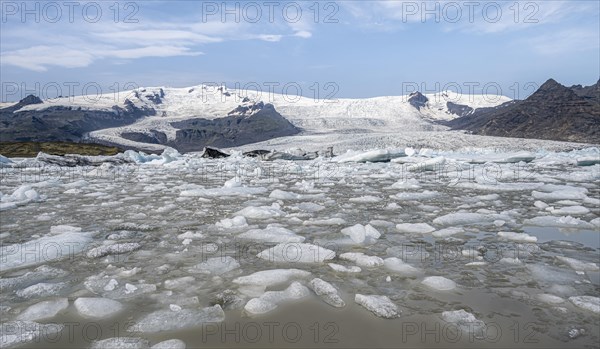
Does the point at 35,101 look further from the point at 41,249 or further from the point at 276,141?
the point at 41,249

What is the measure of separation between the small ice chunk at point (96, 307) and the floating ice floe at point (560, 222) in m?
3.70

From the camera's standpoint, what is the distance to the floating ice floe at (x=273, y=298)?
1.96 meters

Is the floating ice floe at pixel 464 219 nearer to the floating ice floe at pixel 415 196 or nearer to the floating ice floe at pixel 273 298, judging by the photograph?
the floating ice floe at pixel 415 196

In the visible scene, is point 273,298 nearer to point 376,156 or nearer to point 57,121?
point 376,156

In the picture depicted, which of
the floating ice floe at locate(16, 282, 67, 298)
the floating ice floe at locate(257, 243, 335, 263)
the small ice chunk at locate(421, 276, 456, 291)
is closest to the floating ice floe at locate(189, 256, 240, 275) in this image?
the floating ice floe at locate(257, 243, 335, 263)

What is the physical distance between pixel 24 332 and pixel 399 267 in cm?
207

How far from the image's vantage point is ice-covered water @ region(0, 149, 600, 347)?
5.89 feet

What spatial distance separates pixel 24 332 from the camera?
1731 millimetres

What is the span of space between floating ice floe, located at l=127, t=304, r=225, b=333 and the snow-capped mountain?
46.2m

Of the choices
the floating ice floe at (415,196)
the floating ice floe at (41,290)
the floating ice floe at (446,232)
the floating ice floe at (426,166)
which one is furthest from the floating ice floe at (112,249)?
the floating ice floe at (426,166)

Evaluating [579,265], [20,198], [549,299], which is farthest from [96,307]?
[20,198]

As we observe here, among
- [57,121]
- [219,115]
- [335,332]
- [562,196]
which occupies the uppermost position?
[219,115]

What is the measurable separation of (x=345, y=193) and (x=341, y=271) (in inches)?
158

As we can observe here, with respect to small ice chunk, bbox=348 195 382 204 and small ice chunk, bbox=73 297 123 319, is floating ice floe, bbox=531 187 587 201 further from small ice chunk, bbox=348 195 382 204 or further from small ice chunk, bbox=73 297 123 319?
small ice chunk, bbox=73 297 123 319
